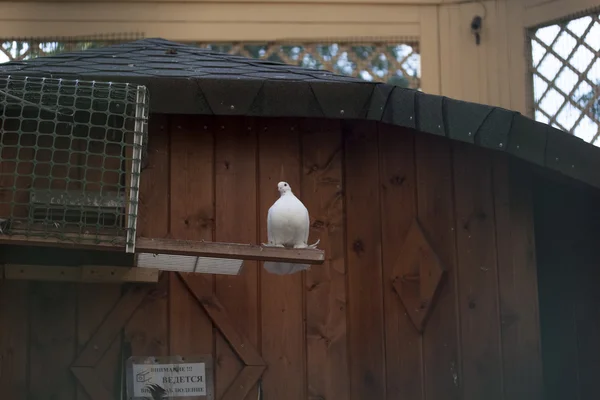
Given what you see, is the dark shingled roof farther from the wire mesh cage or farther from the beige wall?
the beige wall

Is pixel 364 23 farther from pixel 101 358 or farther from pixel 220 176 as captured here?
pixel 101 358

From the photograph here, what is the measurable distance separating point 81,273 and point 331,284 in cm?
81

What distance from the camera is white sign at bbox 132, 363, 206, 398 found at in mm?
2959

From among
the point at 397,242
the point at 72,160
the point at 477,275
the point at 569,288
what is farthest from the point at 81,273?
the point at 569,288

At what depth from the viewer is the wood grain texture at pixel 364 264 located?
3.05 meters

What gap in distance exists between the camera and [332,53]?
16.5ft

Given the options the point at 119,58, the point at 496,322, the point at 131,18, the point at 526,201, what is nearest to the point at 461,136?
the point at 526,201

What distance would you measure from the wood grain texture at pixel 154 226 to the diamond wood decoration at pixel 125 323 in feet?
0.11

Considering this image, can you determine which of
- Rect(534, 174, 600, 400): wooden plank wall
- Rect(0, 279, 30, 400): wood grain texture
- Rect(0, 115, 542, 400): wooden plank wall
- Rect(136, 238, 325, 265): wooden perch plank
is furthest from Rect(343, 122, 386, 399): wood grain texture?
Rect(0, 279, 30, 400): wood grain texture

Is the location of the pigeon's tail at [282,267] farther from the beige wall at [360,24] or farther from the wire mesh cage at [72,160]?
the beige wall at [360,24]

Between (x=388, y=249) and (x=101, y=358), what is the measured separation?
1.00 metres

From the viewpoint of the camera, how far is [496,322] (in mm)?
3090

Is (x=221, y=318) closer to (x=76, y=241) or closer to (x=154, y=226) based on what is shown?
(x=154, y=226)

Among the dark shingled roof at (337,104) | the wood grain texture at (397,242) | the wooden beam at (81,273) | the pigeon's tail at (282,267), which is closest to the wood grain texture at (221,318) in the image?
the wooden beam at (81,273)
